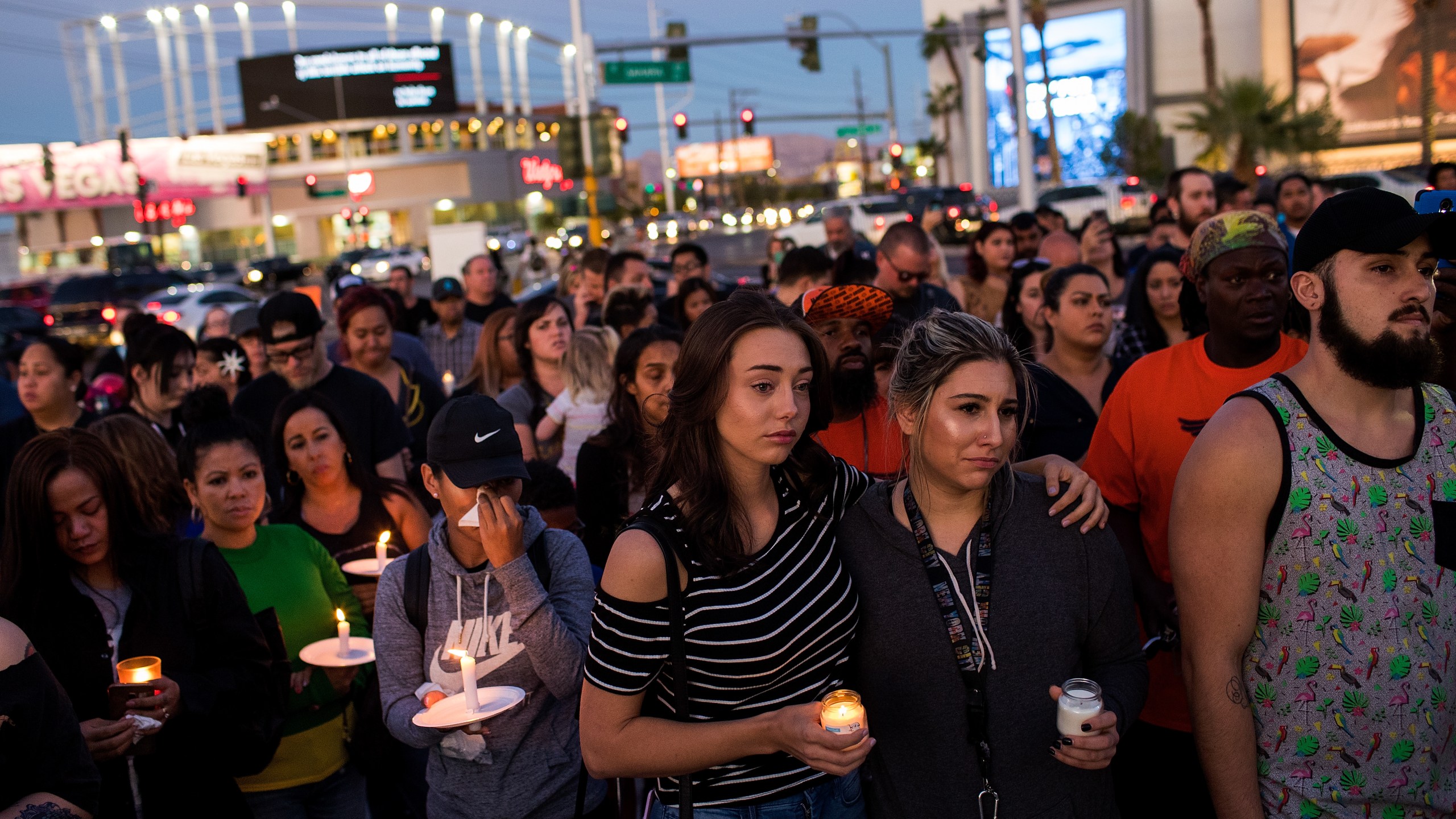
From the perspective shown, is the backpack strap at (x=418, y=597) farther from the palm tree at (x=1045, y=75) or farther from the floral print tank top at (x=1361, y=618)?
the palm tree at (x=1045, y=75)

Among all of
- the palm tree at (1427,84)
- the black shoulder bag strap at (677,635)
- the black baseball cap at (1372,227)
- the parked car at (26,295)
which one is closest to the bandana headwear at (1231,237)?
the black baseball cap at (1372,227)

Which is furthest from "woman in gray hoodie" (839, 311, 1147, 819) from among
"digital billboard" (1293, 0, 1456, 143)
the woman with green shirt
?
"digital billboard" (1293, 0, 1456, 143)

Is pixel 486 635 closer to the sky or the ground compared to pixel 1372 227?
closer to the ground

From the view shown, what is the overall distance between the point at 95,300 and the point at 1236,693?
1288 inches

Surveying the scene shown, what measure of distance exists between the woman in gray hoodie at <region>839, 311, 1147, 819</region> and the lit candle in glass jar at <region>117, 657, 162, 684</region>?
1.94m

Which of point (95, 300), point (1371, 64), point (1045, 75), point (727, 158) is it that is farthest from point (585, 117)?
point (727, 158)

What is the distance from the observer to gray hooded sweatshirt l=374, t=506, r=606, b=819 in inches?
127

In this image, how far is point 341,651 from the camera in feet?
12.1

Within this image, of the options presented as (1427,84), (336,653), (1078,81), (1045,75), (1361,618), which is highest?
(1078,81)

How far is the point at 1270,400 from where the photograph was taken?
263 cm

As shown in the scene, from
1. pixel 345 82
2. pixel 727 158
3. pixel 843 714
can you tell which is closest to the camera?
pixel 843 714

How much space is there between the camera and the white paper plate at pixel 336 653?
11.8 feet

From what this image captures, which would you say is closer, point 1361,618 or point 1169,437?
point 1361,618

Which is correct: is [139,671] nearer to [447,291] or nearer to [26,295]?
[447,291]
